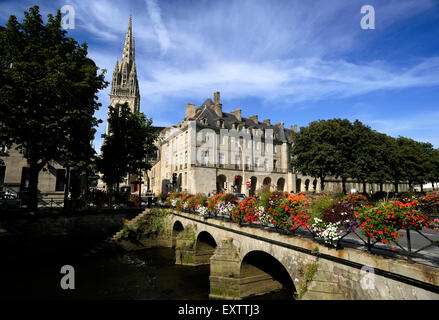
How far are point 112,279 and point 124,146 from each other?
1598cm

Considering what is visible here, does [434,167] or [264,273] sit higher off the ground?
[434,167]

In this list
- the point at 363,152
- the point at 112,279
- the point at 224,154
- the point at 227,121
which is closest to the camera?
the point at 112,279

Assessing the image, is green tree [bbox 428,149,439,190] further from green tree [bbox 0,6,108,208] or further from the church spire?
the church spire

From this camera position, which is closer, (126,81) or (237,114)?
(237,114)

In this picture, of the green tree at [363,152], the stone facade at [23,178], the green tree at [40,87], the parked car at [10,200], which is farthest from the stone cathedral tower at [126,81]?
the green tree at [363,152]

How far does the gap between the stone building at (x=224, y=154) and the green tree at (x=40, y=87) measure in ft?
71.9

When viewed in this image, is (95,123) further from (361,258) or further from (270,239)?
(361,258)

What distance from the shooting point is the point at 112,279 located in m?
14.5

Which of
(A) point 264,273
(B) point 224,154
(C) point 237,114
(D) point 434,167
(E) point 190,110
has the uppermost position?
(C) point 237,114

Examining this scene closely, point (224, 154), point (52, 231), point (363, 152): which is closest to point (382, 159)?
point (363, 152)

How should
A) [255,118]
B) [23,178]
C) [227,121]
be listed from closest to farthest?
1. [23,178]
2. [227,121]
3. [255,118]

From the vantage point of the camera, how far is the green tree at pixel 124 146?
2595cm

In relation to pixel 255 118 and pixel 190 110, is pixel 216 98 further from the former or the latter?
pixel 255 118
